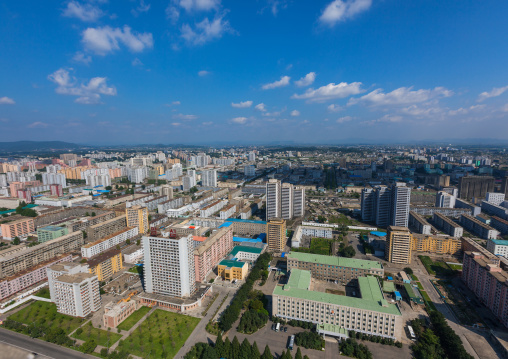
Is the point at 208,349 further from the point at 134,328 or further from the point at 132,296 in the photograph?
the point at 132,296

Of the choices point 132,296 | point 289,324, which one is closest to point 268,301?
point 289,324

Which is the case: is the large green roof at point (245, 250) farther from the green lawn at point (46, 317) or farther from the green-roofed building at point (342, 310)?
the green lawn at point (46, 317)

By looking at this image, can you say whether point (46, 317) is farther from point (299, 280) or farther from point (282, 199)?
point (282, 199)

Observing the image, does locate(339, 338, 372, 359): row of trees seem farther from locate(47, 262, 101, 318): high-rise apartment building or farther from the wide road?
locate(47, 262, 101, 318): high-rise apartment building

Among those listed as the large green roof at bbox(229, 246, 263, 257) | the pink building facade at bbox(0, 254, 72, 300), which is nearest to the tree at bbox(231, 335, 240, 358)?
the large green roof at bbox(229, 246, 263, 257)

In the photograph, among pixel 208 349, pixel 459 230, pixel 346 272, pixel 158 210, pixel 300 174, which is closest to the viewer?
pixel 208 349

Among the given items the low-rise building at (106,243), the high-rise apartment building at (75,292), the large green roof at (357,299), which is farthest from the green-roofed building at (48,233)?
the large green roof at (357,299)
